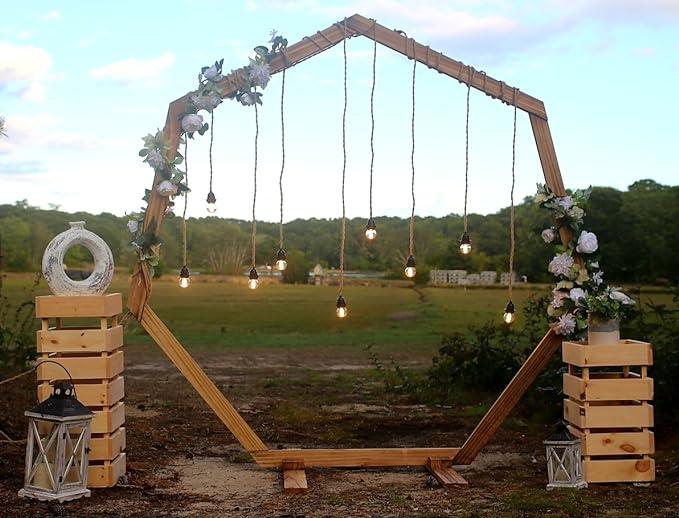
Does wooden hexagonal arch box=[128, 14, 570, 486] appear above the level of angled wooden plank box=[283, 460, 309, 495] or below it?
above

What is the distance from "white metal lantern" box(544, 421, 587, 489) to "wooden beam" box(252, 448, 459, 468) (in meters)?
0.89

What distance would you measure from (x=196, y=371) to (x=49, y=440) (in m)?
1.17

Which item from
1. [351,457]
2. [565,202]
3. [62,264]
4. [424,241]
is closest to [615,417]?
[565,202]

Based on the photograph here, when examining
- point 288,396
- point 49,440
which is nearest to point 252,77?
point 49,440

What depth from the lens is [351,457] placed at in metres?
6.58

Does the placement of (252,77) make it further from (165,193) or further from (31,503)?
(31,503)

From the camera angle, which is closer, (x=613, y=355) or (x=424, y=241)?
(x=613, y=355)

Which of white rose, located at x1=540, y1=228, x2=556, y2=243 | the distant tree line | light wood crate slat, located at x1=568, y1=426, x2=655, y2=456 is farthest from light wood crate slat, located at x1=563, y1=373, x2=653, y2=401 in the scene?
the distant tree line

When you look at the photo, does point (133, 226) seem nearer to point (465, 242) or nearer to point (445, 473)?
point (465, 242)

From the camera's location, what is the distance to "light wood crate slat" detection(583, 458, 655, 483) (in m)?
6.02

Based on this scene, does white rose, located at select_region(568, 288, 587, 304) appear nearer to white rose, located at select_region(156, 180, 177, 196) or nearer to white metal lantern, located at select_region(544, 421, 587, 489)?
white metal lantern, located at select_region(544, 421, 587, 489)

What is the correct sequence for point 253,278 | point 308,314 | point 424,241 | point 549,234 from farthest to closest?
point 308,314, point 424,241, point 549,234, point 253,278

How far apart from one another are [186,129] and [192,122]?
0.08m

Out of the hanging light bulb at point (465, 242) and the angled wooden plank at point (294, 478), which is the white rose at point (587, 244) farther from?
the angled wooden plank at point (294, 478)
